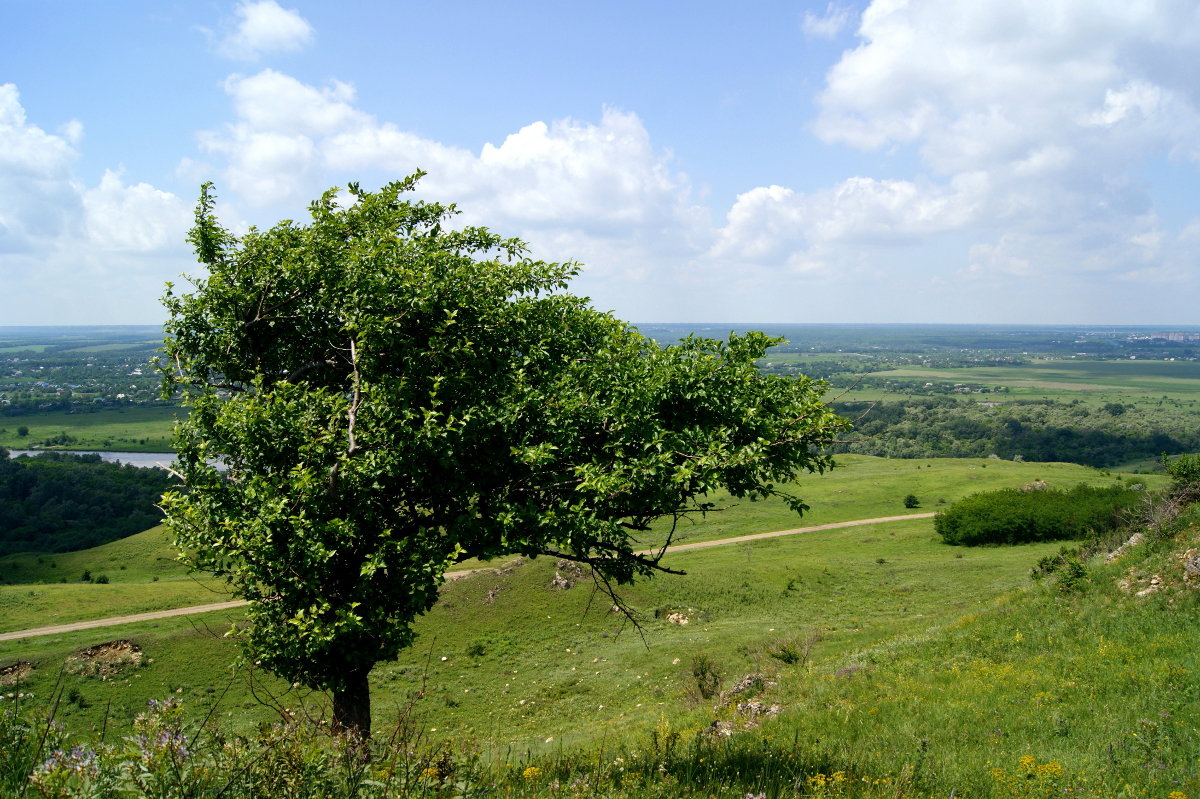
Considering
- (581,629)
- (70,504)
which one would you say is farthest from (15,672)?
(70,504)

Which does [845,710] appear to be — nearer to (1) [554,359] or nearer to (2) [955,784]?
(2) [955,784]

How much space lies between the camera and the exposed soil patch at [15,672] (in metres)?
31.6

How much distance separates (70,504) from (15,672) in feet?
317

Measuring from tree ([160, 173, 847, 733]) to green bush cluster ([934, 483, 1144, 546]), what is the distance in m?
65.8

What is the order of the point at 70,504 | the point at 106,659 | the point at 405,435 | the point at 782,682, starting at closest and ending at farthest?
the point at 405,435, the point at 782,682, the point at 106,659, the point at 70,504

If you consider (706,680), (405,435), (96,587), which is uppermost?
(405,435)

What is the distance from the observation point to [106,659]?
34.4 metres

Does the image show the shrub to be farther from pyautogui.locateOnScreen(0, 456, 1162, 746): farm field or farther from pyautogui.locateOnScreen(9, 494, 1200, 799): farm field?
pyautogui.locateOnScreen(0, 456, 1162, 746): farm field

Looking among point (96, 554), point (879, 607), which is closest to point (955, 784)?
point (879, 607)

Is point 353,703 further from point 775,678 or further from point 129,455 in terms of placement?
point 129,455

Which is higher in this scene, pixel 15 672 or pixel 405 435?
pixel 405 435

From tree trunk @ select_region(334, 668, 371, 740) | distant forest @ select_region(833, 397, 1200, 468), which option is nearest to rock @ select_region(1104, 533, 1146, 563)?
tree trunk @ select_region(334, 668, 371, 740)

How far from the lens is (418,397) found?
1048 centimetres

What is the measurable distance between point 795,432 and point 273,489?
7452mm
